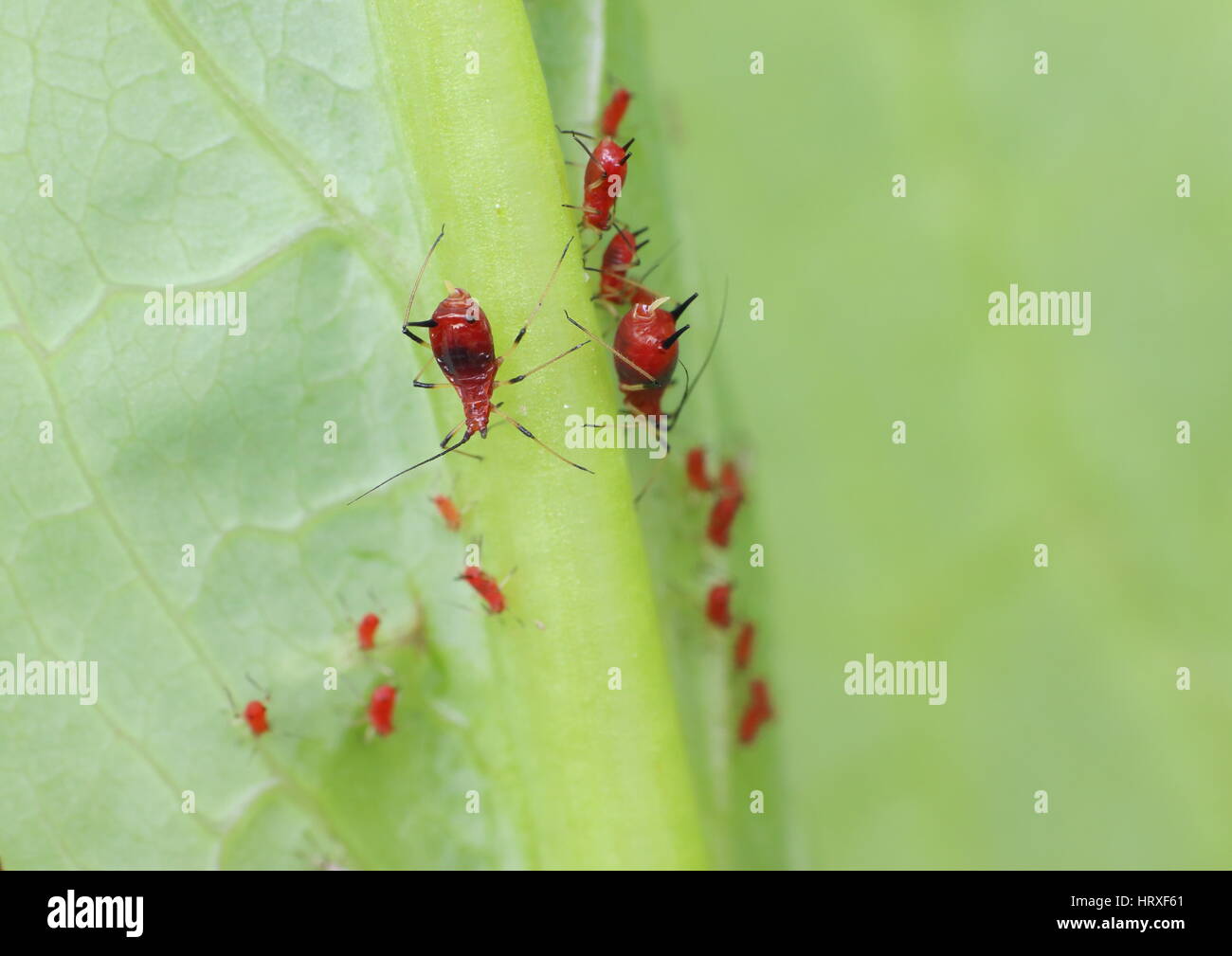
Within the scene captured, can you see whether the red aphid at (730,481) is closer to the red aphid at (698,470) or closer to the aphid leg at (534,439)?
the red aphid at (698,470)

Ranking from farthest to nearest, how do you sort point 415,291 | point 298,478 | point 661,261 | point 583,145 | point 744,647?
point 744,647 → point 661,261 → point 583,145 → point 298,478 → point 415,291

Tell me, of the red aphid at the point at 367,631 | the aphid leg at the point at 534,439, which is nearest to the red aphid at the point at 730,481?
the aphid leg at the point at 534,439

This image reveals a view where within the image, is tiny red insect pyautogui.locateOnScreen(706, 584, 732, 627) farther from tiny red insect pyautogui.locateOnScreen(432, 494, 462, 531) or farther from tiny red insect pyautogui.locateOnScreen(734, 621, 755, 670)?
tiny red insect pyautogui.locateOnScreen(432, 494, 462, 531)

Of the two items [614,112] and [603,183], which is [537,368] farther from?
[614,112]

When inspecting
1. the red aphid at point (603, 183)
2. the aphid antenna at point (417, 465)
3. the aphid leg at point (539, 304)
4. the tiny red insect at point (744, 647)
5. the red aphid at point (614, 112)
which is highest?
the red aphid at point (614, 112)

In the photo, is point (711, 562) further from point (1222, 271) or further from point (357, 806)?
point (1222, 271)

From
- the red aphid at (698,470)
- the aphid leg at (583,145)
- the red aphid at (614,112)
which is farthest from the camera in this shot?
the red aphid at (698,470)

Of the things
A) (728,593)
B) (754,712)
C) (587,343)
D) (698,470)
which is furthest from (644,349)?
(754,712)
